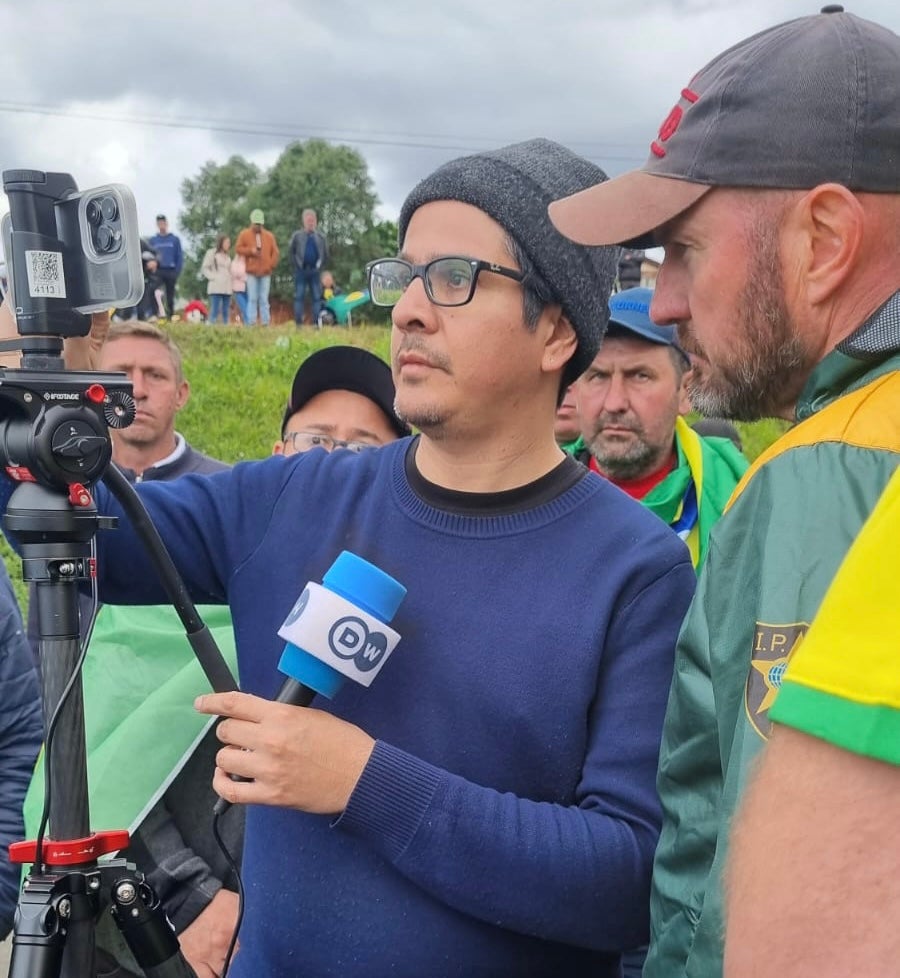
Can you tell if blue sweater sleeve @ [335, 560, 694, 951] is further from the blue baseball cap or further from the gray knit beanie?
the blue baseball cap

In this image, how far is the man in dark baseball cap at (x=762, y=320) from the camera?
107cm

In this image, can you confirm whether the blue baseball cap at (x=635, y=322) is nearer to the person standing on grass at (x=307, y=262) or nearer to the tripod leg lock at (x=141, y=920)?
the tripod leg lock at (x=141, y=920)

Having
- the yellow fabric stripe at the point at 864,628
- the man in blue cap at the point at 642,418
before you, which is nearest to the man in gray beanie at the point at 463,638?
the yellow fabric stripe at the point at 864,628

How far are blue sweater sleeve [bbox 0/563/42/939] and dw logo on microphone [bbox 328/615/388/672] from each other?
4.85 ft

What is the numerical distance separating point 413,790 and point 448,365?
746mm

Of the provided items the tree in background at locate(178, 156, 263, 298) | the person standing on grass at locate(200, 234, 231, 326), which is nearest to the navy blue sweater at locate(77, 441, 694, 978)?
the person standing on grass at locate(200, 234, 231, 326)

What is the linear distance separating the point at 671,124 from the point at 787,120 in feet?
0.65

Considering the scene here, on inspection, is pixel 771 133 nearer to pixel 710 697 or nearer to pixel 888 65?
pixel 888 65

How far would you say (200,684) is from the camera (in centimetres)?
246

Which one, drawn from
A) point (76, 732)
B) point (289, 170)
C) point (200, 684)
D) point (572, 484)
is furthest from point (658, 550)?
point (289, 170)

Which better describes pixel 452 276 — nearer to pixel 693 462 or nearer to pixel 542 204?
pixel 542 204

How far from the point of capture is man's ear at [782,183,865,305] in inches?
51.3

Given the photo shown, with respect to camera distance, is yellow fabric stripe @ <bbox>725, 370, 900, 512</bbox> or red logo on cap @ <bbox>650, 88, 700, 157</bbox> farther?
red logo on cap @ <bbox>650, 88, 700, 157</bbox>

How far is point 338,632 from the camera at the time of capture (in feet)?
4.93
